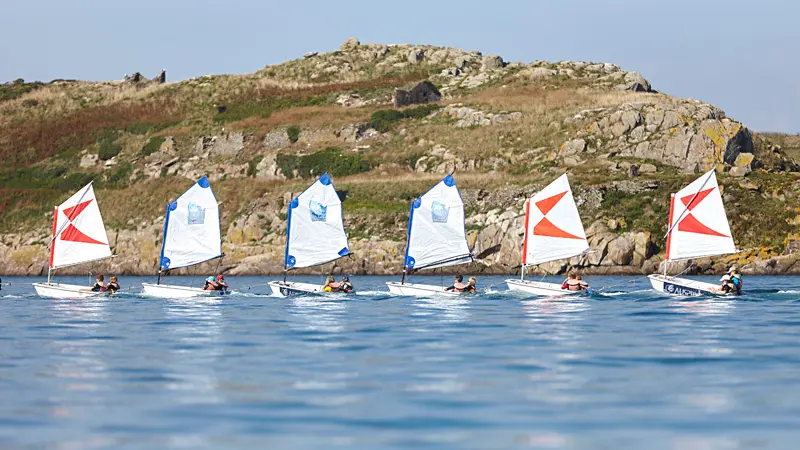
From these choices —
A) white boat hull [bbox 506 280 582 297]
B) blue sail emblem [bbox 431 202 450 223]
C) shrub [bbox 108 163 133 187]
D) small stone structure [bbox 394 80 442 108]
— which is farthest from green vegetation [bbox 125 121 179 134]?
white boat hull [bbox 506 280 582 297]

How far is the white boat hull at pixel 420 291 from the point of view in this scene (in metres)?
58.3

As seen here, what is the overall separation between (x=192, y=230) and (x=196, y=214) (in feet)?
3.26

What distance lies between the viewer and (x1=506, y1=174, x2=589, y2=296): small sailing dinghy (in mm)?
59812

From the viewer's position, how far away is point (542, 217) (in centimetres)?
6062

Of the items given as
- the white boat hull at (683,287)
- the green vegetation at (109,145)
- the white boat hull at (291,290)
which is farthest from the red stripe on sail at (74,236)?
the green vegetation at (109,145)

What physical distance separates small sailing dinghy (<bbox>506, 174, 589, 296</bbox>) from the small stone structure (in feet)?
347

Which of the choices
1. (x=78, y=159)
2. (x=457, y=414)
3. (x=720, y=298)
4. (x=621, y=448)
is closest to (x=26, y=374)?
(x=457, y=414)

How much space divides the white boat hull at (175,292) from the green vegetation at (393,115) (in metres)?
93.4

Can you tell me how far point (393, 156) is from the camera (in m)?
145

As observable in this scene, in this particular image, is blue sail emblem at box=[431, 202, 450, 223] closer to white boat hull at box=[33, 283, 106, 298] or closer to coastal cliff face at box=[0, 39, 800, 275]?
white boat hull at box=[33, 283, 106, 298]

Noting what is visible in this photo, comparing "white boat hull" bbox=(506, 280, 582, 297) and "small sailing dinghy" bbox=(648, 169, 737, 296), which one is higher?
"small sailing dinghy" bbox=(648, 169, 737, 296)

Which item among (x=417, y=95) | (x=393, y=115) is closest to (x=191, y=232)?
(x=393, y=115)

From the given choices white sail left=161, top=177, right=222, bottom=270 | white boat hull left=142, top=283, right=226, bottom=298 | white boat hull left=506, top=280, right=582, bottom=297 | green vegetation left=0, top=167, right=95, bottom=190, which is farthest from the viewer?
green vegetation left=0, top=167, right=95, bottom=190

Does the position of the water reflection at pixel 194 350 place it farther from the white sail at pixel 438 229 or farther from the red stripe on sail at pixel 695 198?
the red stripe on sail at pixel 695 198
